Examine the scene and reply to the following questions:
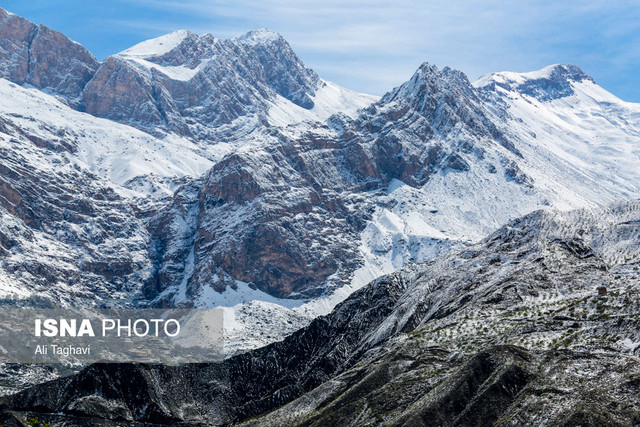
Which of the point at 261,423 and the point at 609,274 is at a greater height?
the point at 609,274

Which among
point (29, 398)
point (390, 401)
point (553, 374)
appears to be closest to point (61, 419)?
point (29, 398)

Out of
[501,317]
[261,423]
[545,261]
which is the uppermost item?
[545,261]

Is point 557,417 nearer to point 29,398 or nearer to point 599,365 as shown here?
point 599,365

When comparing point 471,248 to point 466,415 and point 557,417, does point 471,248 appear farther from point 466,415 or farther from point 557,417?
point 557,417

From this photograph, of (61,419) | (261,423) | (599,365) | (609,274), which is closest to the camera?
(599,365)

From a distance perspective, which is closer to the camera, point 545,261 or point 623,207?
point 545,261

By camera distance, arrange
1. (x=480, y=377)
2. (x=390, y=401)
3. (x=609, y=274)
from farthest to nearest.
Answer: (x=609, y=274)
(x=390, y=401)
(x=480, y=377)
